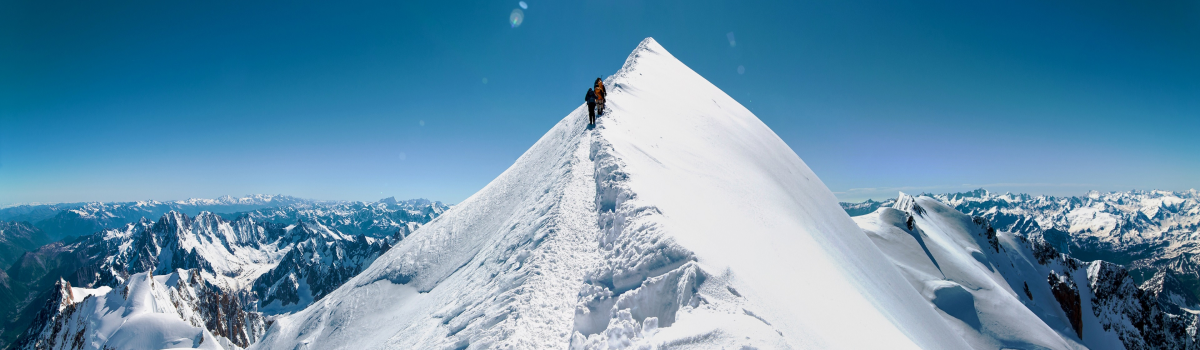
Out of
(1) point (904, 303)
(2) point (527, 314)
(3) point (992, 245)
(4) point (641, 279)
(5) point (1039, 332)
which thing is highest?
(4) point (641, 279)

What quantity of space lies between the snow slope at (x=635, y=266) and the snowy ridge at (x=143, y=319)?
55001mm

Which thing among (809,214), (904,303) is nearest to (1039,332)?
(904,303)

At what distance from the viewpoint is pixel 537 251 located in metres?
10.6

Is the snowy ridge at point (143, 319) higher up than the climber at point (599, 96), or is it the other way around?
the climber at point (599, 96)

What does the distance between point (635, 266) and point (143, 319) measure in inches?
3727

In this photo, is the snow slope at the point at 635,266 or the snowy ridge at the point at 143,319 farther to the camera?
the snowy ridge at the point at 143,319

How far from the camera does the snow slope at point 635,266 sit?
7.88 meters

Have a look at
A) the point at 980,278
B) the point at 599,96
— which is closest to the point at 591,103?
the point at 599,96

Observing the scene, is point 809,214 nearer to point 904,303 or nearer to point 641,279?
point 904,303

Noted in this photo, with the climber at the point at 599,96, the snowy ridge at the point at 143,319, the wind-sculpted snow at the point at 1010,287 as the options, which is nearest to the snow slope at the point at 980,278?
the wind-sculpted snow at the point at 1010,287

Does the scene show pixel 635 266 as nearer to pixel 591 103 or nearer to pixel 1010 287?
pixel 591 103

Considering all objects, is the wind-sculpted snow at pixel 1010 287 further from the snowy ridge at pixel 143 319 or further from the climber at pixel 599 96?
the snowy ridge at pixel 143 319

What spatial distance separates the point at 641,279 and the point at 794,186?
1799 cm

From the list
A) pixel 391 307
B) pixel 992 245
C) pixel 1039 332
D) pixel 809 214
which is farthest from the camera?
pixel 992 245
